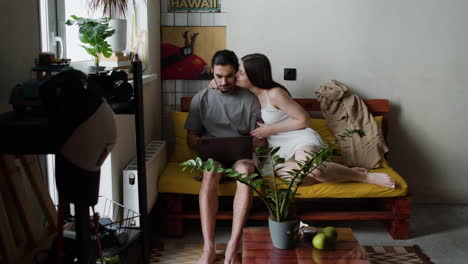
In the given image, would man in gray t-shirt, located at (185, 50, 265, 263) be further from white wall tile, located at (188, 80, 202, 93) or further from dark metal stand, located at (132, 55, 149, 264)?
dark metal stand, located at (132, 55, 149, 264)

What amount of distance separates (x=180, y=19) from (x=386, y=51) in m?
1.52

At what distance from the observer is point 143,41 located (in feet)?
11.1

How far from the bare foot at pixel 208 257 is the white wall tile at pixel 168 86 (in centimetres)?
142

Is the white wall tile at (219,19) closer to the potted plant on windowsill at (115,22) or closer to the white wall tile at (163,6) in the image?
the white wall tile at (163,6)

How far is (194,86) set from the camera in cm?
386

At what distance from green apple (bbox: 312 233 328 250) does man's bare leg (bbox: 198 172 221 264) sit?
2.66 feet

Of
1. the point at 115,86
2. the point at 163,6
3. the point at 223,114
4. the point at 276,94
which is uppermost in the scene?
the point at 163,6

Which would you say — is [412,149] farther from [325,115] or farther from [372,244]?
[372,244]

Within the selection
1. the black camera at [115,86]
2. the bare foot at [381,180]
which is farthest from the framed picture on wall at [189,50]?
the black camera at [115,86]

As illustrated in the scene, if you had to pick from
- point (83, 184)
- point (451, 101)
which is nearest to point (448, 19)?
point (451, 101)

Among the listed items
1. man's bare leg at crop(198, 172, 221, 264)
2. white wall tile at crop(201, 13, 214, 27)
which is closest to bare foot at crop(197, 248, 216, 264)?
man's bare leg at crop(198, 172, 221, 264)

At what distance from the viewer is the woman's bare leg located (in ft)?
10.2

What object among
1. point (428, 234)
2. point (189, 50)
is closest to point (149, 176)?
point (189, 50)

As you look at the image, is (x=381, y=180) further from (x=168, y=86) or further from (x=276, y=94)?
(x=168, y=86)
